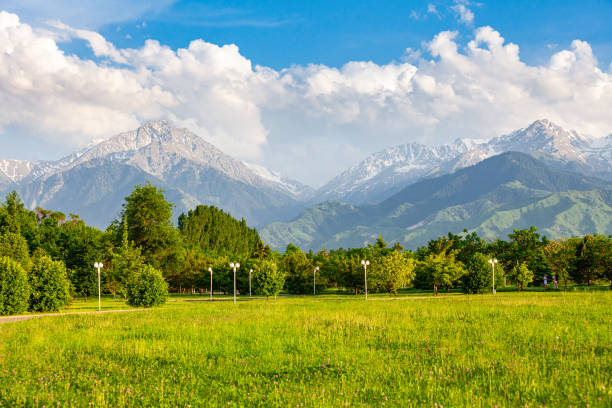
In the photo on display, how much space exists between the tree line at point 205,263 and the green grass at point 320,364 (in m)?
25.4

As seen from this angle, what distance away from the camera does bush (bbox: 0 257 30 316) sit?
3472 cm

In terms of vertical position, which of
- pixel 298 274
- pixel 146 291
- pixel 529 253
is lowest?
pixel 298 274

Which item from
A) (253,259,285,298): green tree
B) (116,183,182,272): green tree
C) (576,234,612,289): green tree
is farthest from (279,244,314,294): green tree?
(576,234,612,289): green tree

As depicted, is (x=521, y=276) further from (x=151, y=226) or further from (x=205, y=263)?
(x=205, y=263)

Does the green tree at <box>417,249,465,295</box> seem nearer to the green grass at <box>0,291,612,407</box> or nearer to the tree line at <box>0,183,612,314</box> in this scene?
the tree line at <box>0,183,612,314</box>

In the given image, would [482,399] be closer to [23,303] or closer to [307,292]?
[23,303]

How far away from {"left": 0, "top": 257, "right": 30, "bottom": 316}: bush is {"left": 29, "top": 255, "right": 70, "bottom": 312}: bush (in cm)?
204

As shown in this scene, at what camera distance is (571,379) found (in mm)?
9391

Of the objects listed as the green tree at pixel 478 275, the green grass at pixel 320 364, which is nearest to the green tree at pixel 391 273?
the green tree at pixel 478 275

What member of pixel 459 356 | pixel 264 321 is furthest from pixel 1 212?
pixel 459 356

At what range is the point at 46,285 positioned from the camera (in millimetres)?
38219

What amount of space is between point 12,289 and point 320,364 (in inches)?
1359

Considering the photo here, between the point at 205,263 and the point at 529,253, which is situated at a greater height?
the point at 529,253

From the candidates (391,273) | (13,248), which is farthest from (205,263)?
(391,273)
